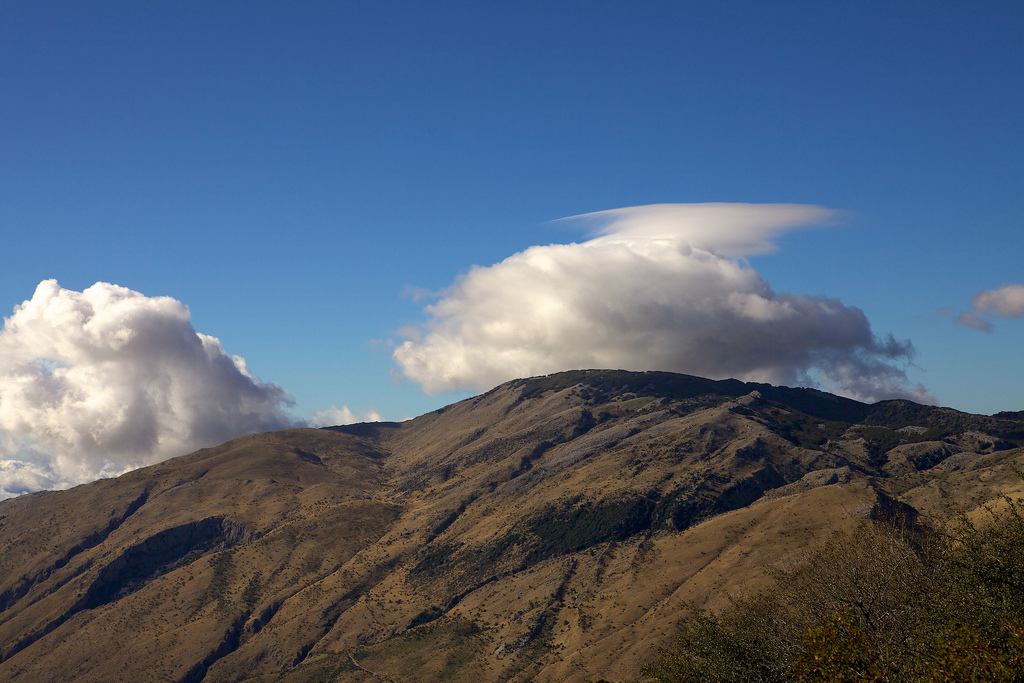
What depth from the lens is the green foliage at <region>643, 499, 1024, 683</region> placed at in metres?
52.0

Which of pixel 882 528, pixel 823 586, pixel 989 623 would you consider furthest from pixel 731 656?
pixel 882 528

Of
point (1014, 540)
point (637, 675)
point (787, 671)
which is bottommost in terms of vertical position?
point (637, 675)

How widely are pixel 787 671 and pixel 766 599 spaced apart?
3492 centimetres

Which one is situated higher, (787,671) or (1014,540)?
(1014,540)

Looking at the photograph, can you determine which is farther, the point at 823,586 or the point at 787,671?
the point at 823,586

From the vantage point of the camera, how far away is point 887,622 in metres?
77.9

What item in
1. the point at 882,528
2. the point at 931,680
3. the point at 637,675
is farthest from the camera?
the point at 637,675

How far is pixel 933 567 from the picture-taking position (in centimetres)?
8656

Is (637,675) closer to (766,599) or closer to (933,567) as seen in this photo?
(766,599)

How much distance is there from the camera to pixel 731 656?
79562 mm

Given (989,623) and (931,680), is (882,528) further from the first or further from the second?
(931,680)

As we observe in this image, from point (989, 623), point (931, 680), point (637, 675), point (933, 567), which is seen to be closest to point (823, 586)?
point (933, 567)

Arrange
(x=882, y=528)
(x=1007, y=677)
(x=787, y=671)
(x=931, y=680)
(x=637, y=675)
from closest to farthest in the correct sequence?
(x=1007, y=677), (x=931, y=680), (x=787, y=671), (x=882, y=528), (x=637, y=675)

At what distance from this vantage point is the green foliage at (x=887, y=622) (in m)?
52.0
